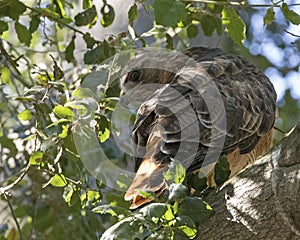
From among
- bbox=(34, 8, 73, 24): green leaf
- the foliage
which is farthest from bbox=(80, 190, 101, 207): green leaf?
bbox=(34, 8, 73, 24): green leaf

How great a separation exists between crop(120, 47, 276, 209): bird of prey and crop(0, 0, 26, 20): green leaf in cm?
54

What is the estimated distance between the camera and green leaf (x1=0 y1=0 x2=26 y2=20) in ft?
11.2

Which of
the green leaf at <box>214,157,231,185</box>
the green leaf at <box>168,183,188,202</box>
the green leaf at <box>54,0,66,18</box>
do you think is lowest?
the green leaf at <box>214,157,231,185</box>

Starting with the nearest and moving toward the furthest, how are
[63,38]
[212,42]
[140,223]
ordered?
[140,223], [212,42], [63,38]

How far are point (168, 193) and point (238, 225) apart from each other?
23cm

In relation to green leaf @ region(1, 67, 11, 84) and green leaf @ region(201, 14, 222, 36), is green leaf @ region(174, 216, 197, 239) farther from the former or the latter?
green leaf @ region(1, 67, 11, 84)

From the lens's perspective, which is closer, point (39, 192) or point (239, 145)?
point (239, 145)

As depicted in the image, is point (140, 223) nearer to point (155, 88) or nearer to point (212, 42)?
point (155, 88)

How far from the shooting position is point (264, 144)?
3.71 m

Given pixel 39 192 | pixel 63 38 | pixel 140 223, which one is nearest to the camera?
pixel 140 223

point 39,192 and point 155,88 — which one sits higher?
point 155,88

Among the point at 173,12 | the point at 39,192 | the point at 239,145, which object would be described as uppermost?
the point at 173,12

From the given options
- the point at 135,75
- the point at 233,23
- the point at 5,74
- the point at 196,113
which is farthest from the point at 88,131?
the point at 5,74

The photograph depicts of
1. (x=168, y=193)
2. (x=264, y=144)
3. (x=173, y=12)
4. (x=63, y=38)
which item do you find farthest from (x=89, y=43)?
(x=63, y=38)
